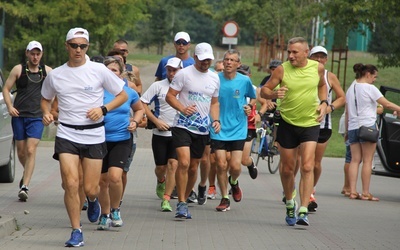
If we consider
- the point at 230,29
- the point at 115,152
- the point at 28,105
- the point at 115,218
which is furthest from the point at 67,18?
the point at 115,152

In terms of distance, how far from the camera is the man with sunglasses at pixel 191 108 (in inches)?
491

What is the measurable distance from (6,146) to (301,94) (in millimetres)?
5164

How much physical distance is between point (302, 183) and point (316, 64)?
133cm

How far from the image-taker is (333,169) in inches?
869

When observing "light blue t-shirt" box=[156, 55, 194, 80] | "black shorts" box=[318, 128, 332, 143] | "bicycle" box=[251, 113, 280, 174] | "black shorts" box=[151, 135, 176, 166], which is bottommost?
"bicycle" box=[251, 113, 280, 174]

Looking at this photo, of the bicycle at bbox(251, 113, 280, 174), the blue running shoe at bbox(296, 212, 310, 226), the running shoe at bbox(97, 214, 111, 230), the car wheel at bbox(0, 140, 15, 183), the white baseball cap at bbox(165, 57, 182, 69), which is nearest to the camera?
the running shoe at bbox(97, 214, 111, 230)

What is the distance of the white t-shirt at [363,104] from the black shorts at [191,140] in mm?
3781

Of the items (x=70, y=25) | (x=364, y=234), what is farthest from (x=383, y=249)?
(x=70, y=25)

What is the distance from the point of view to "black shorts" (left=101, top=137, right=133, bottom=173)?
11.2 metres

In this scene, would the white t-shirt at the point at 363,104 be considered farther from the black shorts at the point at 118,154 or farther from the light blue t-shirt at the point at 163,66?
the black shorts at the point at 118,154

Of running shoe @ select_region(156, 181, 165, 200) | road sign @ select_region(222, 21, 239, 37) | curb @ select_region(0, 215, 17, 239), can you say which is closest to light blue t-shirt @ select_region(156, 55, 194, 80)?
running shoe @ select_region(156, 181, 165, 200)

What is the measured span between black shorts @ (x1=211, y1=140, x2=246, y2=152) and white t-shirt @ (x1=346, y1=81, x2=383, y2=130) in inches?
113

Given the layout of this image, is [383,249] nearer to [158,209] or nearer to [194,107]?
[194,107]

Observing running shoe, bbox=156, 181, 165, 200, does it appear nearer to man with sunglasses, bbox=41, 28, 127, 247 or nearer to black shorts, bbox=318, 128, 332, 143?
black shorts, bbox=318, 128, 332, 143
